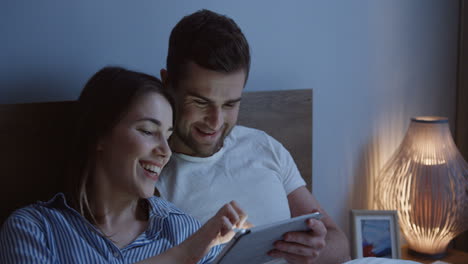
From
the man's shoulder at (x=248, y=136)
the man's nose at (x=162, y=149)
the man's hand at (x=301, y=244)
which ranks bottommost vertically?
the man's hand at (x=301, y=244)

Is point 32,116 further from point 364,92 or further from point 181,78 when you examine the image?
point 364,92

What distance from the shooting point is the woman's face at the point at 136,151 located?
1.15m

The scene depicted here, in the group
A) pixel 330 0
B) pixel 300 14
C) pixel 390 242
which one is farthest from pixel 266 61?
pixel 390 242

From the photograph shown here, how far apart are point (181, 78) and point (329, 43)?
0.93 meters

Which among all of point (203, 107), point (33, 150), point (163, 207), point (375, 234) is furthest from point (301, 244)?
point (375, 234)

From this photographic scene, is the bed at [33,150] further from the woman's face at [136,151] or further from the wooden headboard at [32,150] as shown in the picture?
the woman's face at [136,151]

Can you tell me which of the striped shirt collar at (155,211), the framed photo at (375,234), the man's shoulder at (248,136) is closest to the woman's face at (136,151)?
the striped shirt collar at (155,211)

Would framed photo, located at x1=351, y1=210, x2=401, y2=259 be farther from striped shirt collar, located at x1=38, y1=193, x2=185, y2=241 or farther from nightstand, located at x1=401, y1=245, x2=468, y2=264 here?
striped shirt collar, located at x1=38, y1=193, x2=185, y2=241

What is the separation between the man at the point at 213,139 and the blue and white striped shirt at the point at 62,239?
0.22m

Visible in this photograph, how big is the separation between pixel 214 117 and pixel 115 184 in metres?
0.37

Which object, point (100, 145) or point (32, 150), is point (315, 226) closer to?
point (100, 145)

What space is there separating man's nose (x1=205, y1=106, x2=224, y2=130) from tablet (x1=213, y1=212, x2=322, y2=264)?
1.34 ft

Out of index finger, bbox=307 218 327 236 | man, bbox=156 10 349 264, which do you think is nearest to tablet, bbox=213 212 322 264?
index finger, bbox=307 218 327 236

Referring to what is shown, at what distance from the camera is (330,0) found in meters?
2.12
